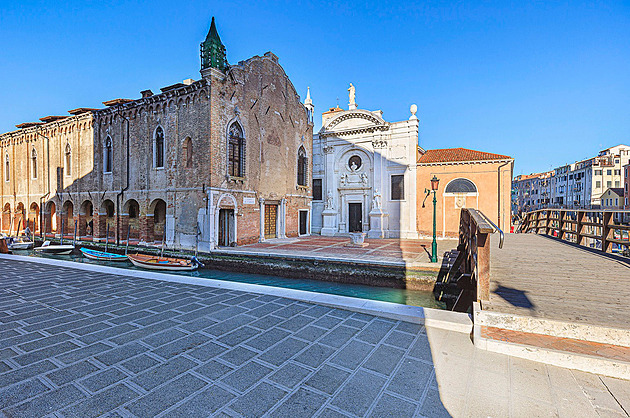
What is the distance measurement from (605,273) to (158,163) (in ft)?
59.5

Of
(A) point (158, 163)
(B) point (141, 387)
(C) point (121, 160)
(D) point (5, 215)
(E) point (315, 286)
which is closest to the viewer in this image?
(B) point (141, 387)

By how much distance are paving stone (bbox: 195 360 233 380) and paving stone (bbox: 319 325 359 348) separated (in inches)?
41.8

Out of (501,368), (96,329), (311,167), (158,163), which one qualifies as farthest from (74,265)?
(311,167)

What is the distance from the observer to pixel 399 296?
31.9 ft

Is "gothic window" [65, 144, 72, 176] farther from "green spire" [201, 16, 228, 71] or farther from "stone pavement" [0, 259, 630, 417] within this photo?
"stone pavement" [0, 259, 630, 417]

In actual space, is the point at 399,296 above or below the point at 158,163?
below

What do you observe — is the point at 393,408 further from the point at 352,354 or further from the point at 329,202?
the point at 329,202

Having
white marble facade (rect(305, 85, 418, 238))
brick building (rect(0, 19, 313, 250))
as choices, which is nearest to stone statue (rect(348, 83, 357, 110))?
white marble facade (rect(305, 85, 418, 238))

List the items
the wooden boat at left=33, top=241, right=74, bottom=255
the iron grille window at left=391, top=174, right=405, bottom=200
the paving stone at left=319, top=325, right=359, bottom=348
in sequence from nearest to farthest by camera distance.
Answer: the paving stone at left=319, top=325, right=359, bottom=348 < the wooden boat at left=33, top=241, right=74, bottom=255 < the iron grille window at left=391, top=174, right=405, bottom=200

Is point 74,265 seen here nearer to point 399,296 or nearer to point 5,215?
point 399,296

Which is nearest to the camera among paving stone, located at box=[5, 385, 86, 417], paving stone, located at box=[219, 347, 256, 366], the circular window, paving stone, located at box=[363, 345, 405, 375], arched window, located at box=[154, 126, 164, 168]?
paving stone, located at box=[5, 385, 86, 417]

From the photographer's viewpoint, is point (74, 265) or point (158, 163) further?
point (158, 163)

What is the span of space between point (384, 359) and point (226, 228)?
44.7 ft

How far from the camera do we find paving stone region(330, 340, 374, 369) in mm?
2820
